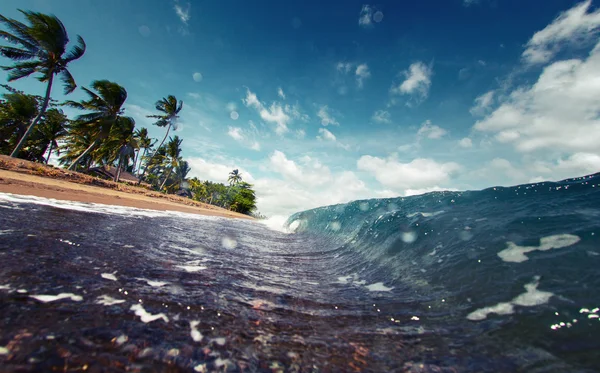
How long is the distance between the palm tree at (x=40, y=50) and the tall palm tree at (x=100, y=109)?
341 cm

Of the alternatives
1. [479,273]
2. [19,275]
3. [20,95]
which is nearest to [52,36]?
[20,95]

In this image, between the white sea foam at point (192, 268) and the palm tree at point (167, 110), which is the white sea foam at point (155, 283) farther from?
the palm tree at point (167, 110)

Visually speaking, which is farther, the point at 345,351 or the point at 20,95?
the point at 20,95

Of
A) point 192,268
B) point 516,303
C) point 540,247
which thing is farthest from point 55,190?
point 540,247

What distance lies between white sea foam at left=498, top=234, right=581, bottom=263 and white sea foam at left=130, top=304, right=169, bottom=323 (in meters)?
4.28

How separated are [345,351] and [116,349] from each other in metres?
1.46

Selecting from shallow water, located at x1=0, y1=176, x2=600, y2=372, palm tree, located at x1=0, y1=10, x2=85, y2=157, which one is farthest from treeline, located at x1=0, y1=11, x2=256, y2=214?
shallow water, located at x1=0, y1=176, x2=600, y2=372

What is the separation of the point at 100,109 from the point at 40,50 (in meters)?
6.42

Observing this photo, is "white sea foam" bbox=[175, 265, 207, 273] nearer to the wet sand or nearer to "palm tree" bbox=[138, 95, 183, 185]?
the wet sand

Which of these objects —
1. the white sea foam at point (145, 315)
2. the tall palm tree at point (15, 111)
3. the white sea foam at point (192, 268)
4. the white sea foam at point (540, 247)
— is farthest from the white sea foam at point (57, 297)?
the tall palm tree at point (15, 111)

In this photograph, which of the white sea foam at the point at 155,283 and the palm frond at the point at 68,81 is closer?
the white sea foam at the point at 155,283

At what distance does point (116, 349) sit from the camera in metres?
1.41

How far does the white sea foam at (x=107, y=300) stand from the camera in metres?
1.92

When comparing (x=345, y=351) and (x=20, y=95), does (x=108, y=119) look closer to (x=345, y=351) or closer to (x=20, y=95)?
(x=20, y=95)
